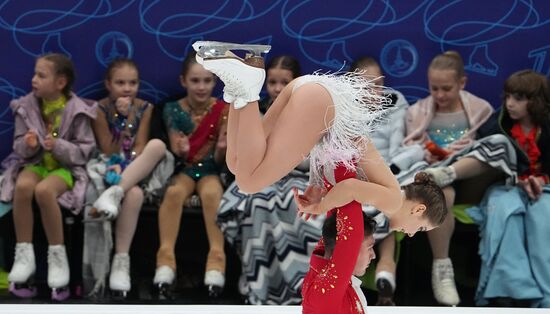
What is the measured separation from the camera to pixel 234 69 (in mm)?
3441

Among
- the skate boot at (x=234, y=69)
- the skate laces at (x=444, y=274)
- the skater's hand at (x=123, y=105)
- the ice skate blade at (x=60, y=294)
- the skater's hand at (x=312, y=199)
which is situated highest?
the skate boot at (x=234, y=69)

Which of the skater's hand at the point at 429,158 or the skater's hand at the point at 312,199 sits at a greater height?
the skater's hand at the point at 312,199

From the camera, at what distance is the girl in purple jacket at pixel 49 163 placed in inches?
209

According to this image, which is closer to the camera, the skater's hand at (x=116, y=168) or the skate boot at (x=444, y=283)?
the skate boot at (x=444, y=283)

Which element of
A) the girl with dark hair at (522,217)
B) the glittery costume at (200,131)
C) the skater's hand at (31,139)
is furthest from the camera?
the glittery costume at (200,131)

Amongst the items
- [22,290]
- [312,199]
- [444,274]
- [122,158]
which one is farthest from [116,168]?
[312,199]

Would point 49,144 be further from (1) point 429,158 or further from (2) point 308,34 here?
(1) point 429,158

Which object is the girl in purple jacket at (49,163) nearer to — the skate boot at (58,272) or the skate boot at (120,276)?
the skate boot at (58,272)

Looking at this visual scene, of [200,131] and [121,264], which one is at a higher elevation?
[200,131]

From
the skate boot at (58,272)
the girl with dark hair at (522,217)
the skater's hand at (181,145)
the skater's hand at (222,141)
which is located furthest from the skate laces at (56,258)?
the girl with dark hair at (522,217)

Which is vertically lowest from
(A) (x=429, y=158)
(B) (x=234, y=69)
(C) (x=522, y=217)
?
(C) (x=522, y=217)

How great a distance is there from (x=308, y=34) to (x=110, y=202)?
1.70m

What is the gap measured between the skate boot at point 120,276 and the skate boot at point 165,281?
147mm

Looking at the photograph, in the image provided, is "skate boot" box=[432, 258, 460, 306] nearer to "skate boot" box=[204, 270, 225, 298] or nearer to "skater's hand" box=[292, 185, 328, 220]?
"skate boot" box=[204, 270, 225, 298]
